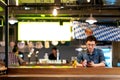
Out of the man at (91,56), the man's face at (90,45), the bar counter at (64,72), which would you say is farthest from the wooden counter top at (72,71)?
the man's face at (90,45)

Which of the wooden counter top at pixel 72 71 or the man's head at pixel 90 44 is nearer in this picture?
the wooden counter top at pixel 72 71

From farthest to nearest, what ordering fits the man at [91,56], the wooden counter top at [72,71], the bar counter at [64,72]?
the man at [91,56]
the wooden counter top at [72,71]
the bar counter at [64,72]

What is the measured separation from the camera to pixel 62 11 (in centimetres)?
888

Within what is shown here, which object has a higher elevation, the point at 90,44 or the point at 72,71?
the point at 90,44

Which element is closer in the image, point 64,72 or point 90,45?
point 64,72

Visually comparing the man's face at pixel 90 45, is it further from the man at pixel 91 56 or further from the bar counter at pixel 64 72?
the bar counter at pixel 64 72

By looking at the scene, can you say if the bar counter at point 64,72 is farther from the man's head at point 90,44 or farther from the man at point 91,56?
the man's head at point 90,44

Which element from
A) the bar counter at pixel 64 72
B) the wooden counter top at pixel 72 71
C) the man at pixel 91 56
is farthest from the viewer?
the man at pixel 91 56

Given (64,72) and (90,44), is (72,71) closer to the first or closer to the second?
(64,72)

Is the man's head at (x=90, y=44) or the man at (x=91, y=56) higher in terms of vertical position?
the man's head at (x=90, y=44)

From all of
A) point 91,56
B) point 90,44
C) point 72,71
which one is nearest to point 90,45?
point 90,44

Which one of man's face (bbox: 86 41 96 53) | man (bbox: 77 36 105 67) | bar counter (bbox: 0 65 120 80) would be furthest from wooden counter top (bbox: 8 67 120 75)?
man's face (bbox: 86 41 96 53)

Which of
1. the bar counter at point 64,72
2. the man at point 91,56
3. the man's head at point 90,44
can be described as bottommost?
the bar counter at point 64,72

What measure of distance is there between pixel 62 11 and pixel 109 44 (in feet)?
12.8
